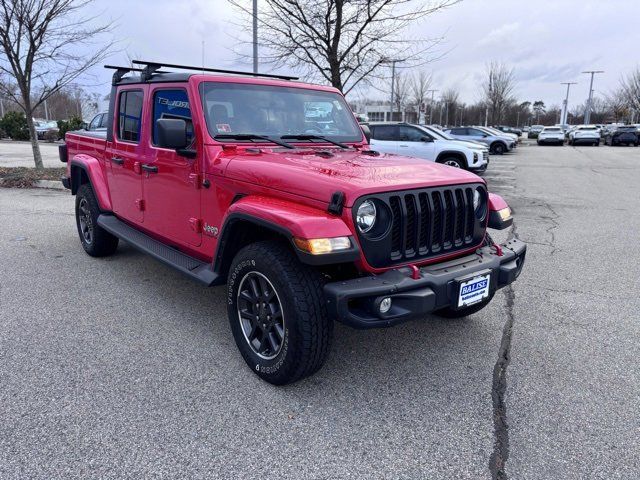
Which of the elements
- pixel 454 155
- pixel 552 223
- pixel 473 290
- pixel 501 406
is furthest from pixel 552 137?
pixel 501 406

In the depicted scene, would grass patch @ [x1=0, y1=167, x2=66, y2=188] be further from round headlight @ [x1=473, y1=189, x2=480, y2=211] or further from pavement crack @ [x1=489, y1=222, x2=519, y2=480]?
pavement crack @ [x1=489, y1=222, x2=519, y2=480]

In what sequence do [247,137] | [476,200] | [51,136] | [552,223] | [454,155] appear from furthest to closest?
[51,136] < [454,155] < [552,223] < [247,137] < [476,200]

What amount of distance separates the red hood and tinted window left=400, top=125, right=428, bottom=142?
1013 centimetres

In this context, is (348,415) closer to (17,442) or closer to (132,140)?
(17,442)

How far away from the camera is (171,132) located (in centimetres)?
325

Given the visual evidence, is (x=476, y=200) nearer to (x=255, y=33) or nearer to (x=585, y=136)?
(x=255, y=33)

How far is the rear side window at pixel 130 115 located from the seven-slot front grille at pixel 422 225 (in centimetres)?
269

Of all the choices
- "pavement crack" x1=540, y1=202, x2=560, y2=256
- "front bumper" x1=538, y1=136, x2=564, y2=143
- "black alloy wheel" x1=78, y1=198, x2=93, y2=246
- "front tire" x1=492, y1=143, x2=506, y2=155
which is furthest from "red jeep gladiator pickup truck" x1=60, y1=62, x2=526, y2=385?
"front bumper" x1=538, y1=136, x2=564, y2=143

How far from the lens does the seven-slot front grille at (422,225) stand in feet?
9.09

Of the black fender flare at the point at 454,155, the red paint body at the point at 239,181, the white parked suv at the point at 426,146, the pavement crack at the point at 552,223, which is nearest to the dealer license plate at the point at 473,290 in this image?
the red paint body at the point at 239,181

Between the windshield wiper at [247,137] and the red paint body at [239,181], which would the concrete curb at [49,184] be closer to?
the red paint body at [239,181]

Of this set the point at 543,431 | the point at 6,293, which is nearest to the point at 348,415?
the point at 543,431

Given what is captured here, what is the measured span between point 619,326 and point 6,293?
539 centimetres

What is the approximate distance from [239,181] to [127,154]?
1.92 m
